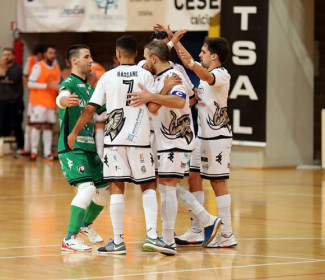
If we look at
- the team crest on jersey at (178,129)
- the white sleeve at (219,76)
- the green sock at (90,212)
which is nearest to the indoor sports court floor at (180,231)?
the green sock at (90,212)

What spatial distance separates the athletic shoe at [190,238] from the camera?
341 inches

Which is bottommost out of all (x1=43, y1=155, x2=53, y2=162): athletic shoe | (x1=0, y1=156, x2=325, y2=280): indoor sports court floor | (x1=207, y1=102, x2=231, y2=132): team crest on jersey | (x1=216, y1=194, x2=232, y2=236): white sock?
(x1=0, y1=156, x2=325, y2=280): indoor sports court floor

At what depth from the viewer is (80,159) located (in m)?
8.16

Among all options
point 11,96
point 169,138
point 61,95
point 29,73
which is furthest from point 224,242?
point 29,73

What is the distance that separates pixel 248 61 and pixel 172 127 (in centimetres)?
933

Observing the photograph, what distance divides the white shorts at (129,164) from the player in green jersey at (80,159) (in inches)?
14.7

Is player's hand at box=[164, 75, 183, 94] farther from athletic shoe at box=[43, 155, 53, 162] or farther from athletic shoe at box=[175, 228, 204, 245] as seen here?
athletic shoe at box=[43, 155, 53, 162]

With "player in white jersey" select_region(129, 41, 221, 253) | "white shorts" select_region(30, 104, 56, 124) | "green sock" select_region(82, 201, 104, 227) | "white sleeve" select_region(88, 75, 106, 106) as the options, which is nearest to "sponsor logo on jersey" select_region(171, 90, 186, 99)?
"player in white jersey" select_region(129, 41, 221, 253)

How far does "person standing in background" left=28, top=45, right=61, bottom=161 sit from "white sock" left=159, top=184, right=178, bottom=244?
35.9 ft

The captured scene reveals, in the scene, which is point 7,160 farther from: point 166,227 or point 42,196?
point 166,227

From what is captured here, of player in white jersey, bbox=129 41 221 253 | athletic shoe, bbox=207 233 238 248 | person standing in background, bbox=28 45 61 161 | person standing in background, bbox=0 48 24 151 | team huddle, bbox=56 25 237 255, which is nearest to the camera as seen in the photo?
team huddle, bbox=56 25 237 255

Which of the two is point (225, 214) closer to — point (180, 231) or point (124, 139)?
point (180, 231)

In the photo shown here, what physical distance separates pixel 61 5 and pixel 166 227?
13.0 m

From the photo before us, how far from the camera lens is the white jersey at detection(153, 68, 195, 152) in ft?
26.3
